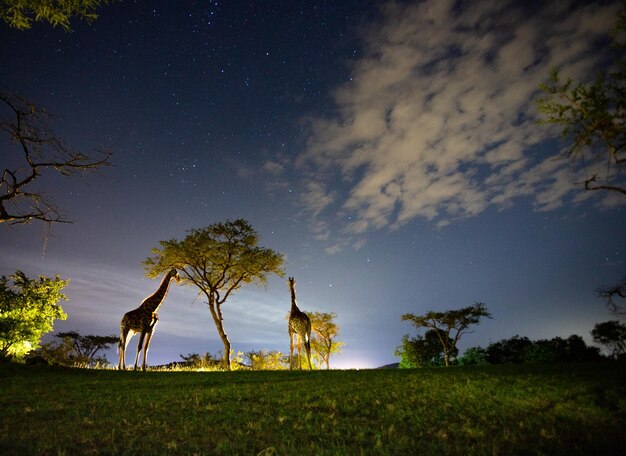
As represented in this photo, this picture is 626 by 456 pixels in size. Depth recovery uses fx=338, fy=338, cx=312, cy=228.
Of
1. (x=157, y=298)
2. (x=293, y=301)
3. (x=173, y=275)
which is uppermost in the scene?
(x=173, y=275)

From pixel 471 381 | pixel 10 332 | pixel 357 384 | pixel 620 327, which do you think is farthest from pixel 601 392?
pixel 620 327

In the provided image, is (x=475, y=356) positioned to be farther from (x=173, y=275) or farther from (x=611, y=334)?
(x=173, y=275)

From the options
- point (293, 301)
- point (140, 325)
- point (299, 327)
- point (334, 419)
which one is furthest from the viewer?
point (293, 301)

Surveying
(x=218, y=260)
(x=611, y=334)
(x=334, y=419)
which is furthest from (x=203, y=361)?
(x=611, y=334)

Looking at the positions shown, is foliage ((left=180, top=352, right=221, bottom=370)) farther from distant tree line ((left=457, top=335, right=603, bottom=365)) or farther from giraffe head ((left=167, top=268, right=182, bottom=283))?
distant tree line ((left=457, top=335, right=603, bottom=365))

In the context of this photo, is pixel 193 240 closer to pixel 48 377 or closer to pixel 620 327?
pixel 48 377

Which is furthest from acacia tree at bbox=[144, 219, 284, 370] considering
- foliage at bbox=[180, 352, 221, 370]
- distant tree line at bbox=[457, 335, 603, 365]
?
distant tree line at bbox=[457, 335, 603, 365]

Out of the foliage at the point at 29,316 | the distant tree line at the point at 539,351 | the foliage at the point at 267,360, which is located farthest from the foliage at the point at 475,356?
the foliage at the point at 29,316

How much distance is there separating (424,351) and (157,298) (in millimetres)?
41814

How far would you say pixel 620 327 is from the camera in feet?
119

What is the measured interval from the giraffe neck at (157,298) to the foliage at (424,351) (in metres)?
40.3

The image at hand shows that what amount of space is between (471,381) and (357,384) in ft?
12.6

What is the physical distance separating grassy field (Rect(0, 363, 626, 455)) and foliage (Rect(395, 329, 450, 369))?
140 feet

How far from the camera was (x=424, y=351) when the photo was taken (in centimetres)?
5147
